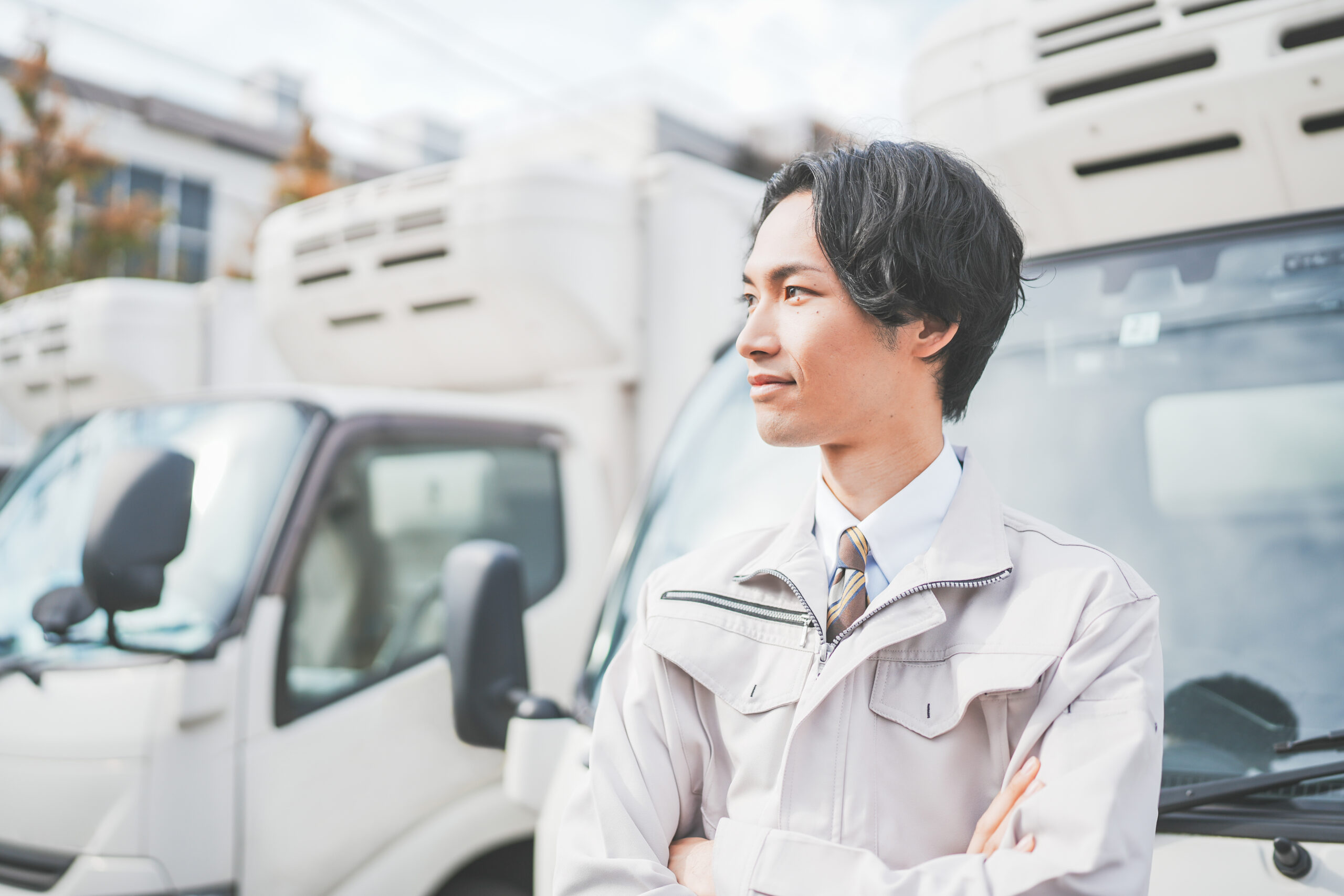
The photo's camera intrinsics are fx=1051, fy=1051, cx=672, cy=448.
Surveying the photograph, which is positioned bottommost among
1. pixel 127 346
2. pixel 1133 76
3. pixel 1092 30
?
pixel 127 346

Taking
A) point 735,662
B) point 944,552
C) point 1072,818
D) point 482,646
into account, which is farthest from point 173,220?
point 1072,818

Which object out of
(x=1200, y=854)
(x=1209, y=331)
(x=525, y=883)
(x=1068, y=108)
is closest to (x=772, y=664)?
(x=1200, y=854)

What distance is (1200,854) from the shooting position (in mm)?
1557

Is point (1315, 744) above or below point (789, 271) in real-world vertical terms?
below

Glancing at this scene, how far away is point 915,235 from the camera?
139 cm

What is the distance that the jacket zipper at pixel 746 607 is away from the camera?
4.65 feet

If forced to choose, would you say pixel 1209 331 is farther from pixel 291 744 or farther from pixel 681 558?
pixel 291 744

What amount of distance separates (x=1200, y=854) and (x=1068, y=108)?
1765 millimetres

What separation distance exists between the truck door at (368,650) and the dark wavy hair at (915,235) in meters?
2.15

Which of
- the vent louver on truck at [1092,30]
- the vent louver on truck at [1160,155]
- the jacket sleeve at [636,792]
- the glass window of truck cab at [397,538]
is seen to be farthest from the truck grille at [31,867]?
the vent louver on truck at [1092,30]

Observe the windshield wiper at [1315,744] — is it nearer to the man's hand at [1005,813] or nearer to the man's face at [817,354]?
the man's hand at [1005,813]

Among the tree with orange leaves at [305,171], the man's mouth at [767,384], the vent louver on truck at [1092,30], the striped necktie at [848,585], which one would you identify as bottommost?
the striped necktie at [848,585]

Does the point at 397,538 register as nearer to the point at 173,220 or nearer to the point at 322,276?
the point at 322,276

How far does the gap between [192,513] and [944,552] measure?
90.4 inches
